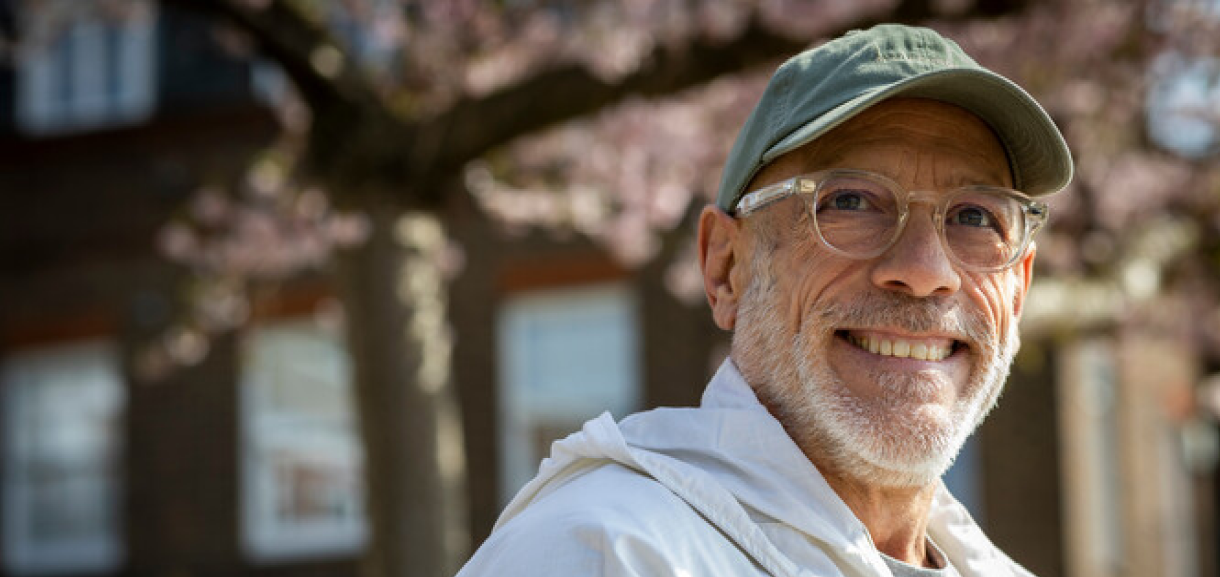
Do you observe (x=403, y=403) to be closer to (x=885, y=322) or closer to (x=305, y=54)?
(x=305, y=54)

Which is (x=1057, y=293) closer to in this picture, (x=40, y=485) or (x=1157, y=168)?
(x=1157, y=168)

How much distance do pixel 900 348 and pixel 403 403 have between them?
13.6 feet

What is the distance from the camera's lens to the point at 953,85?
2688 mm

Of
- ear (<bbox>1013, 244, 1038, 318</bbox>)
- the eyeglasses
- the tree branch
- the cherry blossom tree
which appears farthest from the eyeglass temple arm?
the tree branch

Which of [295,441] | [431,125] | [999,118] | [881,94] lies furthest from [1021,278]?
Answer: [295,441]

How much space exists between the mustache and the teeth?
0.03 m

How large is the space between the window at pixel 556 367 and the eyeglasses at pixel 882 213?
10547mm

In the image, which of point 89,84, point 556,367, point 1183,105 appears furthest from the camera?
point 89,84

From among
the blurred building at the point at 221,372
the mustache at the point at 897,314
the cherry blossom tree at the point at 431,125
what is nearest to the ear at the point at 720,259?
the mustache at the point at 897,314

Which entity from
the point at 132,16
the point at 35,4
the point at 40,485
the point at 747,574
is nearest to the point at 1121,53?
the point at 132,16

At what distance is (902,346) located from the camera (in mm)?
2707

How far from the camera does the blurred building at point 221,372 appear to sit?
13148mm

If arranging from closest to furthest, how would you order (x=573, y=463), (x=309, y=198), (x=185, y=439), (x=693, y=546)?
A: 1. (x=693, y=546)
2. (x=573, y=463)
3. (x=309, y=198)
4. (x=185, y=439)

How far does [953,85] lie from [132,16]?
20.2 ft
